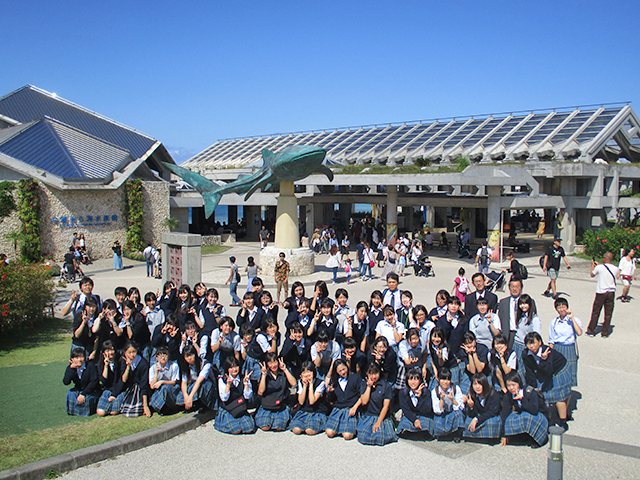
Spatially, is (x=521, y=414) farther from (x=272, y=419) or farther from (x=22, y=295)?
(x=22, y=295)

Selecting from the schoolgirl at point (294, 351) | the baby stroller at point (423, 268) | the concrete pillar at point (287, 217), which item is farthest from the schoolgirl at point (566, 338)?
the concrete pillar at point (287, 217)

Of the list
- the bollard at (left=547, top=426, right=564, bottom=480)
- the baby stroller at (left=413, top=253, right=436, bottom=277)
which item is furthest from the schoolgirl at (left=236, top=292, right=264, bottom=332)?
the baby stroller at (left=413, top=253, right=436, bottom=277)

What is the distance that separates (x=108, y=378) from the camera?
7195mm

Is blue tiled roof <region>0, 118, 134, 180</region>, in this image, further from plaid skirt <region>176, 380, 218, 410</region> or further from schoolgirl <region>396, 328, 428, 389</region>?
schoolgirl <region>396, 328, 428, 389</region>

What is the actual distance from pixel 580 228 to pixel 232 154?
2810cm

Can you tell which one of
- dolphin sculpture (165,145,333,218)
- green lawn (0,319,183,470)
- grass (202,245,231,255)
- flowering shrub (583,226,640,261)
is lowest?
green lawn (0,319,183,470)

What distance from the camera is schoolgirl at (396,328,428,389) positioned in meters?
7.01

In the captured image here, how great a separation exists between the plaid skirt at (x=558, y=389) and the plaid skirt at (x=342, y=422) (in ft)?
7.62

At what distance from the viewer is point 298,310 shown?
8281 millimetres

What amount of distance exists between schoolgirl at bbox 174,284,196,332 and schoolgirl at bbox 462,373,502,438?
429 cm

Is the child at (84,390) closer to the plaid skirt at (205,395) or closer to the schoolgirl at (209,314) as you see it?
the plaid skirt at (205,395)

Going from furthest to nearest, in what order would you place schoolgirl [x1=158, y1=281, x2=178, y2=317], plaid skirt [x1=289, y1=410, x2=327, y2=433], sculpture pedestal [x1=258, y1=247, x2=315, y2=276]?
sculpture pedestal [x1=258, y1=247, x2=315, y2=276]
schoolgirl [x1=158, y1=281, x2=178, y2=317]
plaid skirt [x1=289, y1=410, x2=327, y2=433]

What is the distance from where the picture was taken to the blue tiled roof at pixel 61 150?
23.9 metres

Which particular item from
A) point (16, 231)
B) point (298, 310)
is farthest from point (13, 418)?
point (16, 231)
